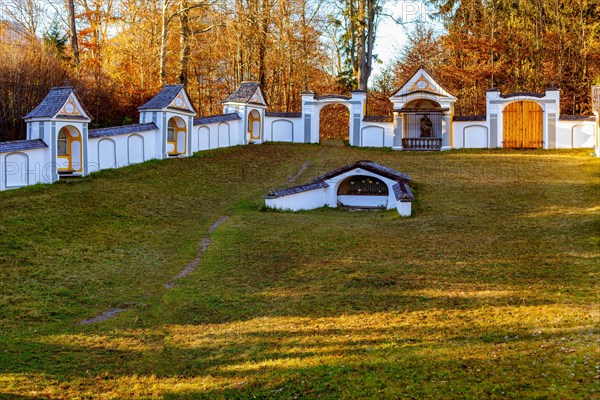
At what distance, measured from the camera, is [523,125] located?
3772 centimetres

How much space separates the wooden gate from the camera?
37500mm

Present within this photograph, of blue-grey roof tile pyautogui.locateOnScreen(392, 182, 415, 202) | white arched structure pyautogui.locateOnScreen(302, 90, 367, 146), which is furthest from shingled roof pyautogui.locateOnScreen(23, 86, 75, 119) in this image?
white arched structure pyautogui.locateOnScreen(302, 90, 367, 146)

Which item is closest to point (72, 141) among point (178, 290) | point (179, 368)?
point (178, 290)

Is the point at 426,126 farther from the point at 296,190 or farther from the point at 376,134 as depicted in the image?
the point at 296,190

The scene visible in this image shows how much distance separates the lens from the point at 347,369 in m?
9.73

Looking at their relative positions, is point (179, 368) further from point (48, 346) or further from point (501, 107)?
point (501, 107)

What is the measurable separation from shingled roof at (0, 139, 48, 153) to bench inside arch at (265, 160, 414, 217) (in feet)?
32.0

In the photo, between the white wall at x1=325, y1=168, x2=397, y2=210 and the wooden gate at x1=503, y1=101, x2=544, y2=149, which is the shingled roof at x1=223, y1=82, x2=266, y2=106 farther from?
the wooden gate at x1=503, y1=101, x2=544, y2=149

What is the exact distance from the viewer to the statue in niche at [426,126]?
40344 mm

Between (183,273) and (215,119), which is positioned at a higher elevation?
(215,119)

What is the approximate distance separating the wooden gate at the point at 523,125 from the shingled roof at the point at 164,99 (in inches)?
752

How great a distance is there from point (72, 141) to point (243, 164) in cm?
912

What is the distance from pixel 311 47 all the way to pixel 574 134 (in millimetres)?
22638

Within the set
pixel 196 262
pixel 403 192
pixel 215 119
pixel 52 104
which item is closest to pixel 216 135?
pixel 215 119
